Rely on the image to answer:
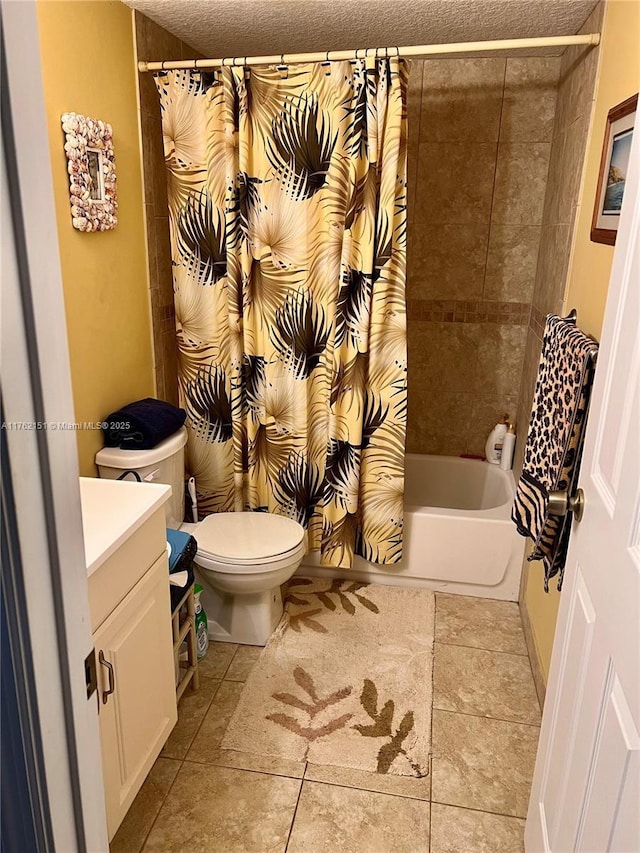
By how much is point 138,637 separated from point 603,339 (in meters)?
1.24

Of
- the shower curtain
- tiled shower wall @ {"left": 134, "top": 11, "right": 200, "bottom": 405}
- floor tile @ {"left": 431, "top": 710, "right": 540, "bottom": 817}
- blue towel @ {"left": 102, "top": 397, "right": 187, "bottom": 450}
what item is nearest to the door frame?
floor tile @ {"left": 431, "top": 710, "right": 540, "bottom": 817}

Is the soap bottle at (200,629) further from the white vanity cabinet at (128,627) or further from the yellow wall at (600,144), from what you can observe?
the yellow wall at (600,144)

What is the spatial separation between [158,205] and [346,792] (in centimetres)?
211

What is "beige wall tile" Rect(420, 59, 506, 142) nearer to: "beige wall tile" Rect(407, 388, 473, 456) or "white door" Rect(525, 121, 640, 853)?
"beige wall tile" Rect(407, 388, 473, 456)

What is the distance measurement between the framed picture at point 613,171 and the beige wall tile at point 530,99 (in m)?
1.14

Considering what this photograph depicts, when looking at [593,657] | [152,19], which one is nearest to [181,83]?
[152,19]

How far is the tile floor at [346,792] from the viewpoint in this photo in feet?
5.41

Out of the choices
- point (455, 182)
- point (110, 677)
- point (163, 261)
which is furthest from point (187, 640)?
point (455, 182)

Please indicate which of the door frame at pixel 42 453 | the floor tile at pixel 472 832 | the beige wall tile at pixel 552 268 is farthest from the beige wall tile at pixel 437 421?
the door frame at pixel 42 453

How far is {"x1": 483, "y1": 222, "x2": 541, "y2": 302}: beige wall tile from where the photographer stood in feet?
9.71

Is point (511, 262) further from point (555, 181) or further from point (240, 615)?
point (240, 615)

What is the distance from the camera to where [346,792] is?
1.79 metres

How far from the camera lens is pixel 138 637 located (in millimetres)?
1562

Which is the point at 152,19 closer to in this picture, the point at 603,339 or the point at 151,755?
the point at 603,339
